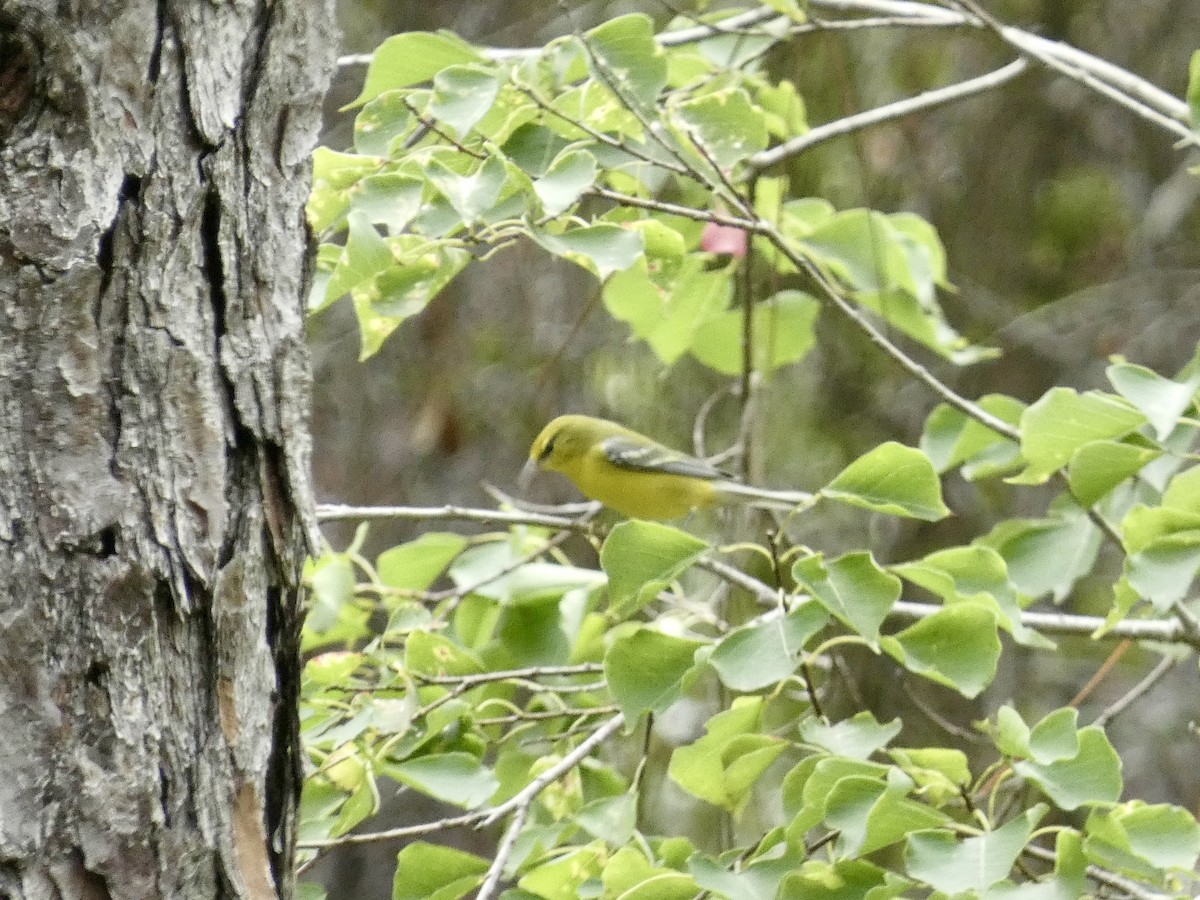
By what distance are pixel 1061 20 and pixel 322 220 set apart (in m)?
4.02

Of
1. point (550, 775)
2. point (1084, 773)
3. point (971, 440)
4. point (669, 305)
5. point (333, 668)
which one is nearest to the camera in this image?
point (1084, 773)

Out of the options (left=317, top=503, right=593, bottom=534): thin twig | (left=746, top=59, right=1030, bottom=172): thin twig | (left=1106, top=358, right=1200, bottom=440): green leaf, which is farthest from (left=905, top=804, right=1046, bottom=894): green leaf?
(left=746, top=59, right=1030, bottom=172): thin twig

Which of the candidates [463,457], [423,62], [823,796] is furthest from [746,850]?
[463,457]

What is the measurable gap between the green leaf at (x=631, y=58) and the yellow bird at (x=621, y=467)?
6.33 feet

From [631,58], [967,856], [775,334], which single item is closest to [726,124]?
[631,58]

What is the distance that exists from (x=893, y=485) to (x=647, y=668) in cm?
35

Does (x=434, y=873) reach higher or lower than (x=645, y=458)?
lower

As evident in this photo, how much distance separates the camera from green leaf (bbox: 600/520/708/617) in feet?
5.00

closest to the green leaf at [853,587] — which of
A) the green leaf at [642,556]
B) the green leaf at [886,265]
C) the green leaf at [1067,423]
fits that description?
the green leaf at [642,556]

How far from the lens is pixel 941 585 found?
1.54 metres

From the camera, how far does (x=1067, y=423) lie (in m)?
1.65

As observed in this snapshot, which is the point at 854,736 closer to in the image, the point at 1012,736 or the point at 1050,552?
the point at 1012,736

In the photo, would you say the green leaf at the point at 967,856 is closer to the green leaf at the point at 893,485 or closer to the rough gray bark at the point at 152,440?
the green leaf at the point at 893,485

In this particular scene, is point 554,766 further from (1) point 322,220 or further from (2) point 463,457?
(2) point 463,457
